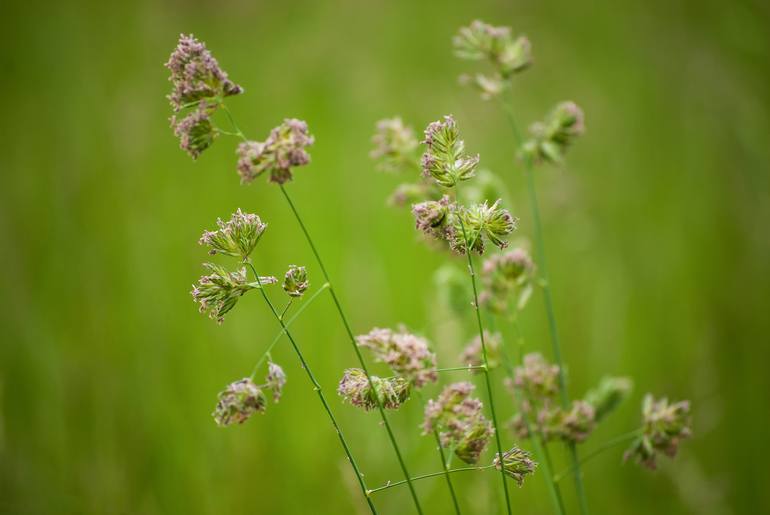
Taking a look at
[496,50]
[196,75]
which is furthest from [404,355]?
[496,50]

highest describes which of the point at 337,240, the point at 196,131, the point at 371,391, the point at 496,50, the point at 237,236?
the point at 337,240

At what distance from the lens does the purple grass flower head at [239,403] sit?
2.28 ft

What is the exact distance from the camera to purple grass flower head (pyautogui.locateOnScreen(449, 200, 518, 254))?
0.76 m

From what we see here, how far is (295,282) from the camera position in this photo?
0.79 m

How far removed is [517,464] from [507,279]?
1.44 feet

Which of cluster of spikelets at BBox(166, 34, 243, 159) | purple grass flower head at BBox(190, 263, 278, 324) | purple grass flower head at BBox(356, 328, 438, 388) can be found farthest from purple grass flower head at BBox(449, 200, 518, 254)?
cluster of spikelets at BBox(166, 34, 243, 159)

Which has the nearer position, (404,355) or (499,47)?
(404,355)

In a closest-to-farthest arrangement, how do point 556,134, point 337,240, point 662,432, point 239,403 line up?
point 239,403 < point 662,432 < point 556,134 < point 337,240

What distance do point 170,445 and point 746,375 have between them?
241 centimetres

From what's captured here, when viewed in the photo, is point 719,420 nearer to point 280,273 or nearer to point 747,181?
point 747,181

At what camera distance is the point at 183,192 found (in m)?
3.14

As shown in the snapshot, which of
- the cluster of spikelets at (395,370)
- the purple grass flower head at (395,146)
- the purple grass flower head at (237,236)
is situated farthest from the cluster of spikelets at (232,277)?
the purple grass flower head at (395,146)

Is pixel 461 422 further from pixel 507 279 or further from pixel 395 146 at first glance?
pixel 395 146

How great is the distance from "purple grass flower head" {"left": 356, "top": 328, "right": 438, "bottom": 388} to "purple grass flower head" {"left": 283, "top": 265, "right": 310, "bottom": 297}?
0.37 ft
